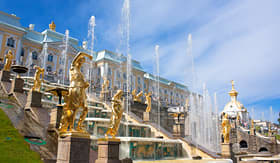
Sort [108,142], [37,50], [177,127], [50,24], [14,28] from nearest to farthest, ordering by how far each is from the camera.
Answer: [108,142]
[177,127]
[14,28]
[37,50]
[50,24]

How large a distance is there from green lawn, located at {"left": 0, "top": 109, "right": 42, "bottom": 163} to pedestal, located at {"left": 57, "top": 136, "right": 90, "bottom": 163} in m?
1.35

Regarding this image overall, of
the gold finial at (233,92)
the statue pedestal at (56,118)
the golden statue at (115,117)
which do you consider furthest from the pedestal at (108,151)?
the gold finial at (233,92)

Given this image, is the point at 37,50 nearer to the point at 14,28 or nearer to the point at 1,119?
the point at 14,28

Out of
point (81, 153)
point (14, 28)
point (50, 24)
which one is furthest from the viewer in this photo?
point (50, 24)

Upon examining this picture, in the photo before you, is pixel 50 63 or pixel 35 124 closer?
pixel 35 124

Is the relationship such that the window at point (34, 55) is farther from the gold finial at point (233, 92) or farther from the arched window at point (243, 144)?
the gold finial at point (233, 92)

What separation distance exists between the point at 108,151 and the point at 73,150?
1.57 meters

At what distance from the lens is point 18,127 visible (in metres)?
10.2

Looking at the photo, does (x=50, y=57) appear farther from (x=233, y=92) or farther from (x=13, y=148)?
(x=13, y=148)

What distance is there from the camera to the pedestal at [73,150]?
7.13m

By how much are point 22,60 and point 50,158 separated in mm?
45600

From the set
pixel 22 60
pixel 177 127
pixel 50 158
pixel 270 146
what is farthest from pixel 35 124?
pixel 22 60

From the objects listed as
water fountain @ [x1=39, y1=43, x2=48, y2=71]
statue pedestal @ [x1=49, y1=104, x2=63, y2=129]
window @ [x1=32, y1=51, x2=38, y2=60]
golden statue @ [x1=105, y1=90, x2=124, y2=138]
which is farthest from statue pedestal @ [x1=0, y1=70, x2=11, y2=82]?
window @ [x1=32, y1=51, x2=38, y2=60]

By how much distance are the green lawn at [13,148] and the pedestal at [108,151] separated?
81.5 inches
